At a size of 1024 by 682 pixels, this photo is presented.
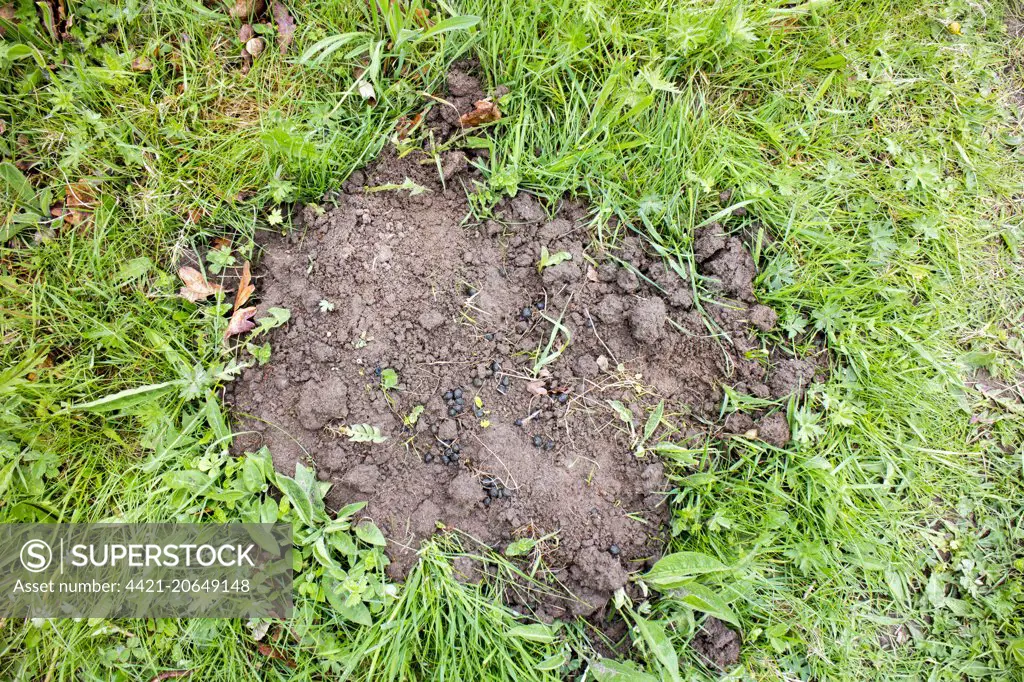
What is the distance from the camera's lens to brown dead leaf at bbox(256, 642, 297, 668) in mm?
2086

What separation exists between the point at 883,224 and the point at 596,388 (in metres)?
1.49

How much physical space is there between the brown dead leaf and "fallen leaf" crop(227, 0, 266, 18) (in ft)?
8.08

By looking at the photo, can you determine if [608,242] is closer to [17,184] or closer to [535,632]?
[535,632]

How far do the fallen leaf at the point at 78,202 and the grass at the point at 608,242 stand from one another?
4cm

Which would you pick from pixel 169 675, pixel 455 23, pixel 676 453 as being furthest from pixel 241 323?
pixel 676 453

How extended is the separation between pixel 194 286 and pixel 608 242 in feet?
5.37

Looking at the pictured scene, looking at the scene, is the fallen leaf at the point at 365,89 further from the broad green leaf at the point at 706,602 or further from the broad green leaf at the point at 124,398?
the broad green leaf at the point at 706,602

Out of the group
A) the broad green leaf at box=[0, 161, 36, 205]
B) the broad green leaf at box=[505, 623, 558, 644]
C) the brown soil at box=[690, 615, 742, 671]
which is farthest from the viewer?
the broad green leaf at box=[0, 161, 36, 205]

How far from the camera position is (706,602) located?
6.88ft

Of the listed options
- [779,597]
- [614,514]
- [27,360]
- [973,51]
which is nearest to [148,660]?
[27,360]

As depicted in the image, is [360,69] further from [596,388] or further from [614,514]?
[614,514]

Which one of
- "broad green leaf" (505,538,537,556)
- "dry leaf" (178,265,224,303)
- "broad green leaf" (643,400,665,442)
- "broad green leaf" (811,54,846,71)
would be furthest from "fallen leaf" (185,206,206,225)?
"broad green leaf" (811,54,846,71)

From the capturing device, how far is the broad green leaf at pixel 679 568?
2.12 meters

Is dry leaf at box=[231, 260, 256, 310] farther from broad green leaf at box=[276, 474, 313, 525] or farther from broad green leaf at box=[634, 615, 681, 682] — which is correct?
broad green leaf at box=[634, 615, 681, 682]
